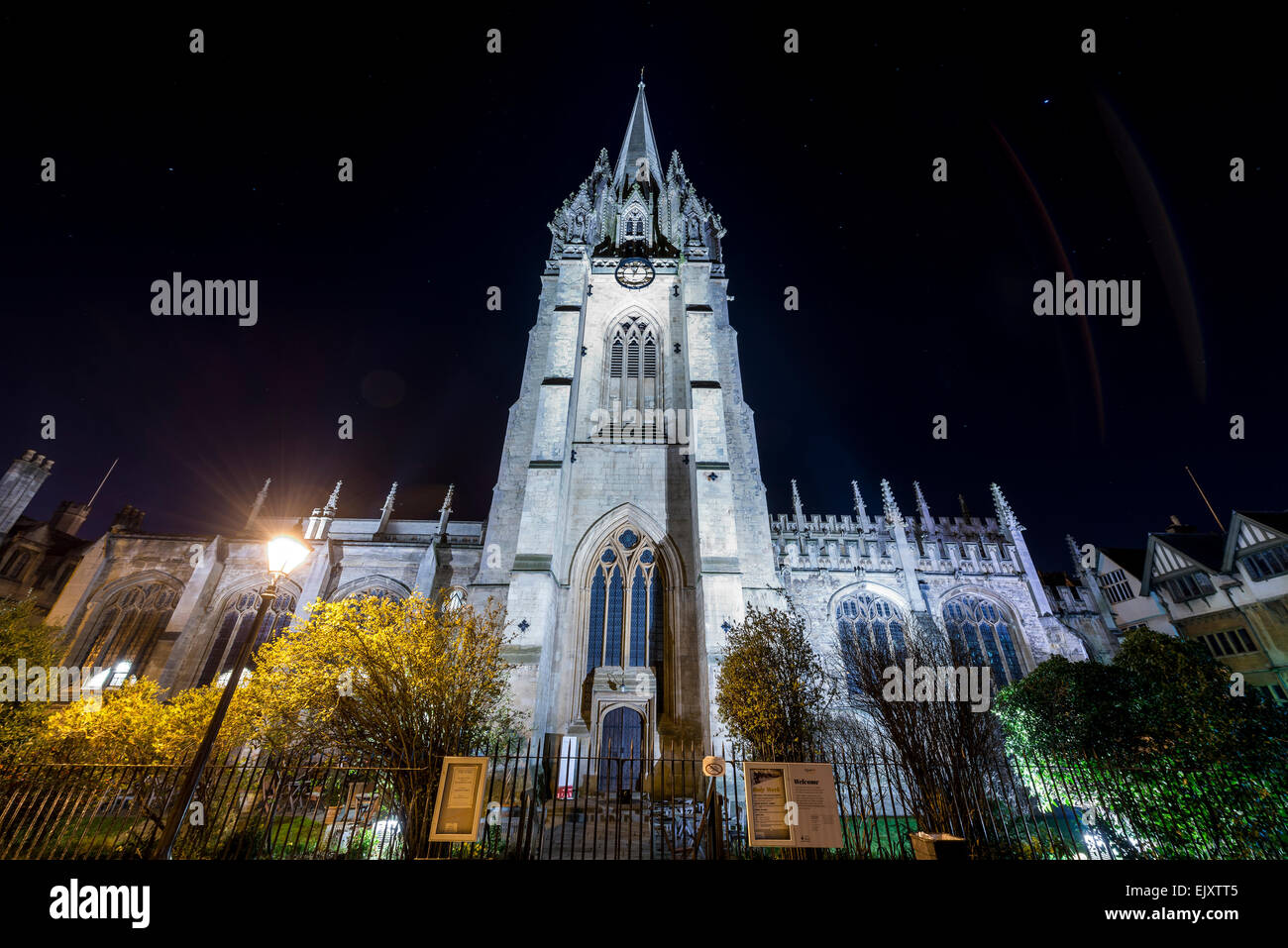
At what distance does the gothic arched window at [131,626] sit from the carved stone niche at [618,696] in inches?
815

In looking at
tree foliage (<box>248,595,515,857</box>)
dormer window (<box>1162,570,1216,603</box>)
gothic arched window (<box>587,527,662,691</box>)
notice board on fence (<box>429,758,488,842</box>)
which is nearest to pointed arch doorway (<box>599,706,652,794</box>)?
gothic arched window (<box>587,527,662,691</box>)

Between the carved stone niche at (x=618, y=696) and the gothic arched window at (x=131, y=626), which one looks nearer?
the carved stone niche at (x=618, y=696)

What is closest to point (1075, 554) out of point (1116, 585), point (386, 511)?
point (1116, 585)

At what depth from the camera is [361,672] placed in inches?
451

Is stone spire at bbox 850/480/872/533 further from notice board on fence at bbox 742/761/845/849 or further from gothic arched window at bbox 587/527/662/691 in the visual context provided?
notice board on fence at bbox 742/761/845/849

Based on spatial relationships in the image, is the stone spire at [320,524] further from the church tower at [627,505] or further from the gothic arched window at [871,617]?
the gothic arched window at [871,617]

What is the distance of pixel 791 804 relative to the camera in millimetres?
7223

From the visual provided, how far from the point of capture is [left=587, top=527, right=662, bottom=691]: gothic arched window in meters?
16.5

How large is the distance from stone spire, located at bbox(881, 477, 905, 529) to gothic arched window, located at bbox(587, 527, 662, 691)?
1353cm

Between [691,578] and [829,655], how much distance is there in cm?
801

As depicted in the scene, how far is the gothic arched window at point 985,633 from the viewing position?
845 inches

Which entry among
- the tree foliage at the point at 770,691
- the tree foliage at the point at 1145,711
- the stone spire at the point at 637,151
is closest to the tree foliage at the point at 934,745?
the tree foliage at the point at 770,691
